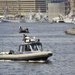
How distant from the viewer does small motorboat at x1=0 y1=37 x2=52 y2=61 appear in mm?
41062

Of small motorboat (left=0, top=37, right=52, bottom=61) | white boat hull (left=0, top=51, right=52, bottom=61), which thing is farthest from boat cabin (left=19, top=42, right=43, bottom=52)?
white boat hull (left=0, top=51, right=52, bottom=61)

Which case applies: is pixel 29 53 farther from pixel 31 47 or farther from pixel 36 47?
pixel 36 47

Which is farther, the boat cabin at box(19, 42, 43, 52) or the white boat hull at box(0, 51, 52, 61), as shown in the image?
the boat cabin at box(19, 42, 43, 52)

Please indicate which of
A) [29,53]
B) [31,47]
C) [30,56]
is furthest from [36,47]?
[30,56]

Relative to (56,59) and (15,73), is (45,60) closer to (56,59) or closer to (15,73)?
(56,59)

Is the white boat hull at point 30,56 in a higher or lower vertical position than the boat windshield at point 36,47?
lower

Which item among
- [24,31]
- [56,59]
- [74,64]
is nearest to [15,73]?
[74,64]

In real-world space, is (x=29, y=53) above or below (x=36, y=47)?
below

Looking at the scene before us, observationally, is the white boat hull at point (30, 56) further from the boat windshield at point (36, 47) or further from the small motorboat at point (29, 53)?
the boat windshield at point (36, 47)

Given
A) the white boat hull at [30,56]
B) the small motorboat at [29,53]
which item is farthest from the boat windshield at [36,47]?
the white boat hull at [30,56]

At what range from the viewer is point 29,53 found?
4150 centimetres

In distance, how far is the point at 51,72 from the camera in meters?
35.5

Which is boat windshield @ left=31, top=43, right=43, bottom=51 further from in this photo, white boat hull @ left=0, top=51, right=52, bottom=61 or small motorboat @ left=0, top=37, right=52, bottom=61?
white boat hull @ left=0, top=51, right=52, bottom=61

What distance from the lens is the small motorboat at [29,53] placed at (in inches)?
1617
